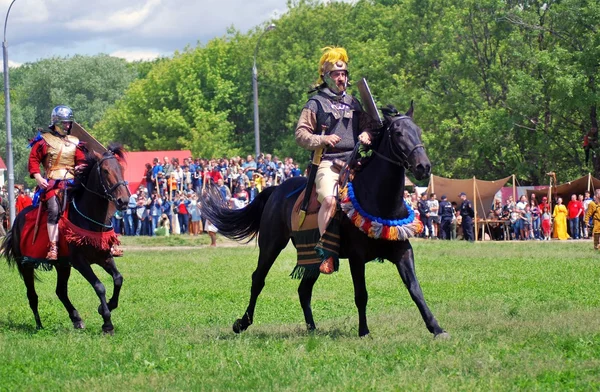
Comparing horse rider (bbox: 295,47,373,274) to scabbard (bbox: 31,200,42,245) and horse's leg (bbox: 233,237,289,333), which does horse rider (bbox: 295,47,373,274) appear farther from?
scabbard (bbox: 31,200,42,245)

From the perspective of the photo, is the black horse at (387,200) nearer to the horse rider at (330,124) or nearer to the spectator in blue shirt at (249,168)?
the horse rider at (330,124)

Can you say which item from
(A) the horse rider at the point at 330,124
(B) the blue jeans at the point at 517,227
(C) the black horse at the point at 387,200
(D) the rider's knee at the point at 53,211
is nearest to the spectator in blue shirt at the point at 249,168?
(B) the blue jeans at the point at 517,227

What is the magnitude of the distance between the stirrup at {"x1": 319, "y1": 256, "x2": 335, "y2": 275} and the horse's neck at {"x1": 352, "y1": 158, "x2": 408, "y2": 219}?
2.35 ft

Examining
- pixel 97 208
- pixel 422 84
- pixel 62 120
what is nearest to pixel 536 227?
pixel 422 84

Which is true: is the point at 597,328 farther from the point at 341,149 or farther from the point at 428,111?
the point at 428,111

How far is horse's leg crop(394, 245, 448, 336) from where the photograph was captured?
392 inches

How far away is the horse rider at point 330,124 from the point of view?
35.4 ft

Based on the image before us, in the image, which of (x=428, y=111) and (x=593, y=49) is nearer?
(x=593, y=49)

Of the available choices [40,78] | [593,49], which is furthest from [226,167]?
[40,78]

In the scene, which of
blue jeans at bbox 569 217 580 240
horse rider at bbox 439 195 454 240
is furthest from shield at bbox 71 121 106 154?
blue jeans at bbox 569 217 580 240

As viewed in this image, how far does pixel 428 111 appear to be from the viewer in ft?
171

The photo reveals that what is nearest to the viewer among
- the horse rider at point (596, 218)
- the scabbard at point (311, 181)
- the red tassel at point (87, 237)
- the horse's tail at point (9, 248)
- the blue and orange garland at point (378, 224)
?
the blue and orange garland at point (378, 224)

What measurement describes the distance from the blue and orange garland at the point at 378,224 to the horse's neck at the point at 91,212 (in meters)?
3.74

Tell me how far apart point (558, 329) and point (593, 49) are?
31.0 m
